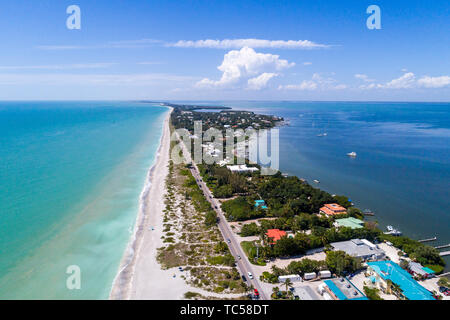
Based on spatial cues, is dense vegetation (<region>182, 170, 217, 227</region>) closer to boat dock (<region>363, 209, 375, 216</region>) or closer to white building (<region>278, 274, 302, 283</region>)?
white building (<region>278, 274, 302, 283</region>)

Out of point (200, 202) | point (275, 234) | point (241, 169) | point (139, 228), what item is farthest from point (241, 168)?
point (139, 228)

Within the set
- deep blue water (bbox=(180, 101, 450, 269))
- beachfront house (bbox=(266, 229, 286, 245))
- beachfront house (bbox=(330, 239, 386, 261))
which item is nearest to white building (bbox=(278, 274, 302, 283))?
beachfront house (bbox=(266, 229, 286, 245))

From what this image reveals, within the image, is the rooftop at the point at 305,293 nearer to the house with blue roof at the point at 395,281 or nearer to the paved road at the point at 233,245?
the paved road at the point at 233,245

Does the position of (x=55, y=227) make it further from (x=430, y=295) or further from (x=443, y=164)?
(x=443, y=164)

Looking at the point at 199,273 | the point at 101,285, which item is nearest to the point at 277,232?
the point at 199,273
